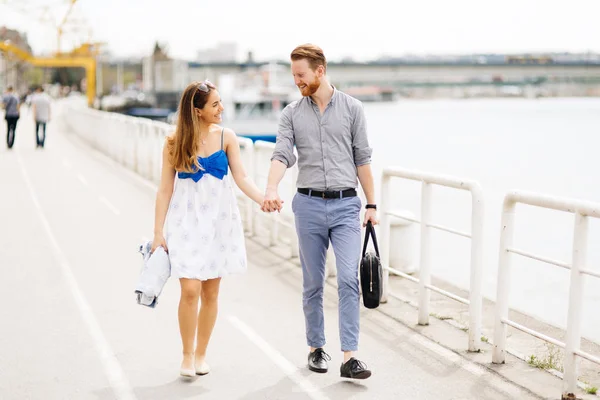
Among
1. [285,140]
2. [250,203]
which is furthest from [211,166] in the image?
[250,203]

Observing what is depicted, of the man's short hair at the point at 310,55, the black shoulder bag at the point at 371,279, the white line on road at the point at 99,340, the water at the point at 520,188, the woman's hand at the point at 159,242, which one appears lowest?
the water at the point at 520,188

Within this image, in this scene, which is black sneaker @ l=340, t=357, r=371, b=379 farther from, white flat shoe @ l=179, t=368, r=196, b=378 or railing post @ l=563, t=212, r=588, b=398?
railing post @ l=563, t=212, r=588, b=398

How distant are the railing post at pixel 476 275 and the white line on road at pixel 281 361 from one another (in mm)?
1283

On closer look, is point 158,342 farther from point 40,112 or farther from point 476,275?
point 40,112

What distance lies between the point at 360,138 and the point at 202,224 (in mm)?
1085

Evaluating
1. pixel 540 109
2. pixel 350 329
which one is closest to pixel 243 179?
pixel 350 329

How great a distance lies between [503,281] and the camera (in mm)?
5875

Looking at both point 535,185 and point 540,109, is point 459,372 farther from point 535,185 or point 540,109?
point 540,109

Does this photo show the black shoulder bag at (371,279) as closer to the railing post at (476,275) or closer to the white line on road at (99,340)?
the railing post at (476,275)

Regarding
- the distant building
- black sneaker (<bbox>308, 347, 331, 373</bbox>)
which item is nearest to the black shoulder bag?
black sneaker (<bbox>308, 347, 331, 373</bbox>)

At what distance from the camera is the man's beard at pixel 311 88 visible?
17.5 ft

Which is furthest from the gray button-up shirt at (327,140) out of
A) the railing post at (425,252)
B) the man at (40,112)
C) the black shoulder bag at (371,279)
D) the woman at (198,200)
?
the man at (40,112)

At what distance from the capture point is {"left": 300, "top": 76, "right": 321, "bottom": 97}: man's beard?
5.33 meters

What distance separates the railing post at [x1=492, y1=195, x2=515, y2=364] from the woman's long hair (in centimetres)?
201
